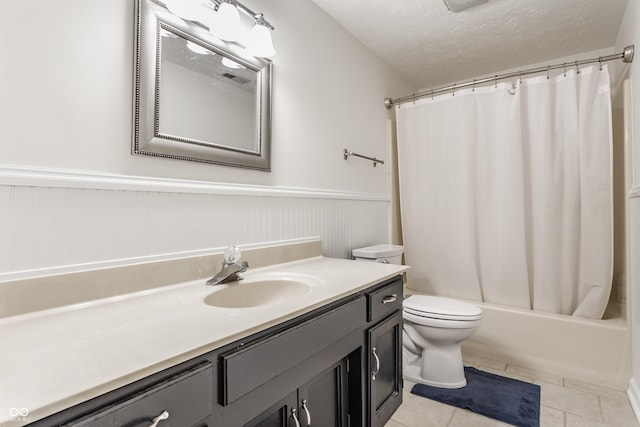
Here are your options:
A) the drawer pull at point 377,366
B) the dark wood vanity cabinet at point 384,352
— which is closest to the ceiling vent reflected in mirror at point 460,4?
the dark wood vanity cabinet at point 384,352

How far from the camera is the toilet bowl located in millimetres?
1762

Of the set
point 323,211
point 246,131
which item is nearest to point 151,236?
point 246,131

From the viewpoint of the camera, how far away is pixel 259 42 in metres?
1.40

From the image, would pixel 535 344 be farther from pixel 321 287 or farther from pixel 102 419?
pixel 102 419

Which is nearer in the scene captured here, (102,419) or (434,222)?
(102,419)

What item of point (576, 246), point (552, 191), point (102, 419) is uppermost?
point (552, 191)

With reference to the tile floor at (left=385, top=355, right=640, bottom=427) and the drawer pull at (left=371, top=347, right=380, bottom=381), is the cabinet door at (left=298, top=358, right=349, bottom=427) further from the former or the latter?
the tile floor at (left=385, top=355, right=640, bottom=427)

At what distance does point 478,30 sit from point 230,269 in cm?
221

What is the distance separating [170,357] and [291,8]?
69.4 inches

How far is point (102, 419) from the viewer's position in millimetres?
498

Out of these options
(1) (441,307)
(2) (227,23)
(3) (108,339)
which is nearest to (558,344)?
(1) (441,307)

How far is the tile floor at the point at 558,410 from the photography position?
1538mm

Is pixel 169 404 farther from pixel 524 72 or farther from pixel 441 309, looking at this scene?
pixel 524 72

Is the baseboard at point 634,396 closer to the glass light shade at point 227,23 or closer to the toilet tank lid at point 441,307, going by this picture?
the toilet tank lid at point 441,307
